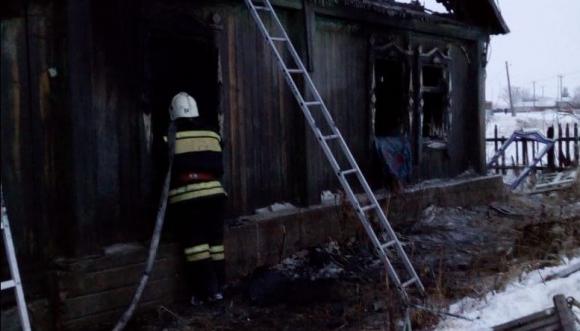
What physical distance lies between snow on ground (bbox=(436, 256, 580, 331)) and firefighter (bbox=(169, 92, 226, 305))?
2220mm

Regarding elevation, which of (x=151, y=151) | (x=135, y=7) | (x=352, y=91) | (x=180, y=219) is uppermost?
(x=135, y=7)

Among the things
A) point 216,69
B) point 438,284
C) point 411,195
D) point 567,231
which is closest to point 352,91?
point 411,195

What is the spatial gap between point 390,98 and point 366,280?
432 cm

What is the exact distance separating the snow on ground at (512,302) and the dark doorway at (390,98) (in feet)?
15.2

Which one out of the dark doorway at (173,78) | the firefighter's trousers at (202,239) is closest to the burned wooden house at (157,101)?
the dark doorway at (173,78)

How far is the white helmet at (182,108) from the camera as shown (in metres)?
5.64

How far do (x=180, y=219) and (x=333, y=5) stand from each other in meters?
3.93

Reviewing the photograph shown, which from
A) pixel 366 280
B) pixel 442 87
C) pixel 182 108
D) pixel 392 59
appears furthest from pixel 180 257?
pixel 442 87

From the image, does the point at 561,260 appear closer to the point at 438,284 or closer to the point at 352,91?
the point at 438,284

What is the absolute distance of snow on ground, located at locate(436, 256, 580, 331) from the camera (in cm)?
457

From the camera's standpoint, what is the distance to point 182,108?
222 inches

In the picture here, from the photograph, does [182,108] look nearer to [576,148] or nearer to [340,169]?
[340,169]

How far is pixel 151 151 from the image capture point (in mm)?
5816

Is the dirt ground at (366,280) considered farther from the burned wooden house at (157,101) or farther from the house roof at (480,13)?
the house roof at (480,13)
